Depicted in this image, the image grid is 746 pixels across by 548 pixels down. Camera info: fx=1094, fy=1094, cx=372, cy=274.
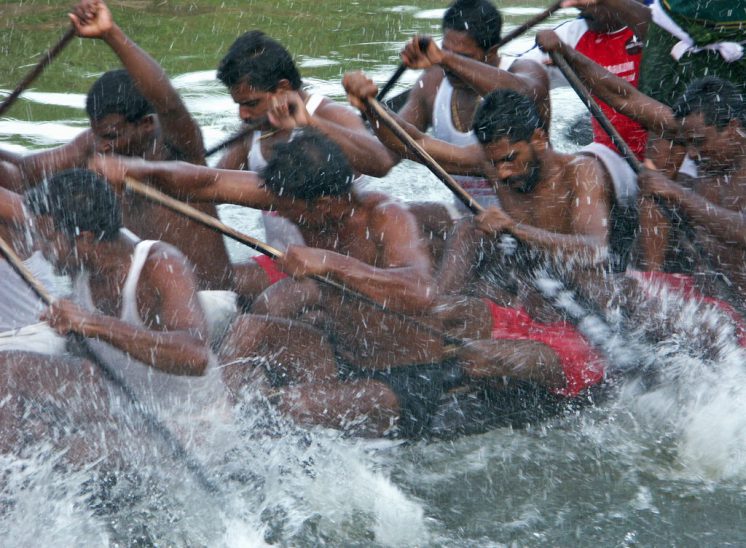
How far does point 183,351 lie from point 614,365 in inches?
55.5

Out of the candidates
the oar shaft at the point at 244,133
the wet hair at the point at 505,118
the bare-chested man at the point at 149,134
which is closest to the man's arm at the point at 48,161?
the bare-chested man at the point at 149,134

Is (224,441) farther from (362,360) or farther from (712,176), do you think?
(712,176)

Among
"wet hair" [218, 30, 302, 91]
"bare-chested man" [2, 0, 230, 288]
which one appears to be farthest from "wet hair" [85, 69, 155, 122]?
"wet hair" [218, 30, 302, 91]

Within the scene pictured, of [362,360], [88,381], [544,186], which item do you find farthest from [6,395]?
[544,186]

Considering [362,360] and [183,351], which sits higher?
[183,351]

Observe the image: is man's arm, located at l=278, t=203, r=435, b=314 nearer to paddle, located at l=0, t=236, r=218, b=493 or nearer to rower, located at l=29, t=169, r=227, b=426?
rower, located at l=29, t=169, r=227, b=426

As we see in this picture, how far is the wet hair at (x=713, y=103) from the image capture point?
358 centimetres

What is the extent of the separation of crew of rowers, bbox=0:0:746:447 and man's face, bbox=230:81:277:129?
1cm

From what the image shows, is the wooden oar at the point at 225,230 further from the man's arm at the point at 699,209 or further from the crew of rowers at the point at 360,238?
the man's arm at the point at 699,209

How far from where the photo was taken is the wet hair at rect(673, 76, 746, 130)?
3.58 meters

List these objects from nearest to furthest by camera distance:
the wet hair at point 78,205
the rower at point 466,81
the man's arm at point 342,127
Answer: the wet hair at point 78,205
the man's arm at point 342,127
the rower at point 466,81

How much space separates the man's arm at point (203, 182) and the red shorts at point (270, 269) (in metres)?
0.42

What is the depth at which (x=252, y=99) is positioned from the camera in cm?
383

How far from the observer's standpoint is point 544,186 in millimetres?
3602
